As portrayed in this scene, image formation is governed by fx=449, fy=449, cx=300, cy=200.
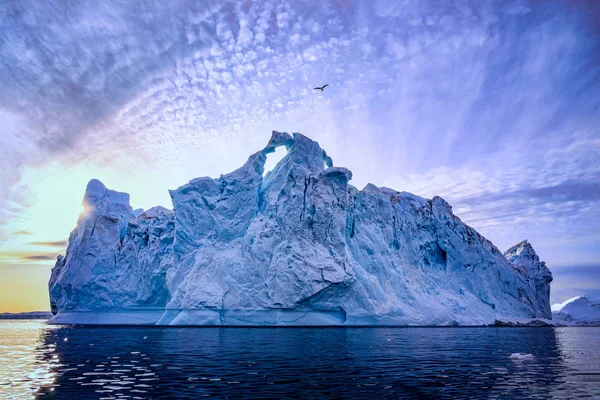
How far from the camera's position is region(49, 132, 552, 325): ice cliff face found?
35.4 m

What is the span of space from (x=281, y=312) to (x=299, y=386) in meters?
24.9

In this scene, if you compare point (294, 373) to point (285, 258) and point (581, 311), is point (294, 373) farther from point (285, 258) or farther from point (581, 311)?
point (581, 311)

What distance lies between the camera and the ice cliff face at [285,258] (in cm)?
3538

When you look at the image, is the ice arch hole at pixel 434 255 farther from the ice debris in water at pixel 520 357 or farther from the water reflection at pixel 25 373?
the water reflection at pixel 25 373

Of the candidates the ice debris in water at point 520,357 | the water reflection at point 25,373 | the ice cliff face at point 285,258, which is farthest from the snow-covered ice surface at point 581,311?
the water reflection at point 25,373

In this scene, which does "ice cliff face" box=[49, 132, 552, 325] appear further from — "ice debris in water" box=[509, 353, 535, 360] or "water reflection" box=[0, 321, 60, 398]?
"ice debris in water" box=[509, 353, 535, 360]

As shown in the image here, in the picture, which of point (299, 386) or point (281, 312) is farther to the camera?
point (281, 312)

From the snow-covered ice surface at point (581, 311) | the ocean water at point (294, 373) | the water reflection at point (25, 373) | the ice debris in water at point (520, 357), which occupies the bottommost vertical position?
the water reflection at point (25, 373)

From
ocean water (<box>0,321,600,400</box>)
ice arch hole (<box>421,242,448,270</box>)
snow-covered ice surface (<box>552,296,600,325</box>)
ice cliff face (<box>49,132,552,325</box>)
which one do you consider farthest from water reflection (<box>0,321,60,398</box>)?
snow-covered ice surface (<box>552,296,600,325</box>)

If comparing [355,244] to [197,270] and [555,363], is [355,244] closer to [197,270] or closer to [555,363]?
[197,270]

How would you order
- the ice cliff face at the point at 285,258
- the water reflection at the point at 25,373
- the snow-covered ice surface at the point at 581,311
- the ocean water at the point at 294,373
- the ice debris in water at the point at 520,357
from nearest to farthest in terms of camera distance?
the ocean water at the point at 294,373, the water reflection at the point at 25,373, the ice debris in water at the point at 520,357, the ice cliff face at the point at 285,258, the snow-covered ice surface at the point at 581,311

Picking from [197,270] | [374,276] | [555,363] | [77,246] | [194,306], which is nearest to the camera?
[555,363]

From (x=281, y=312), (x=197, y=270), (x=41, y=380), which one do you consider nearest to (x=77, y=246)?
(x=197, y=270)

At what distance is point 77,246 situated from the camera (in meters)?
46.2
